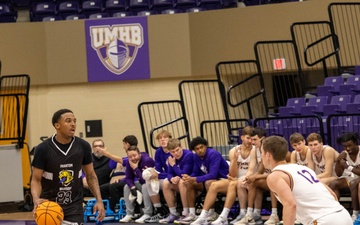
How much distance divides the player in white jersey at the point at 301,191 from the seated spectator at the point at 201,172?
21.6 feet

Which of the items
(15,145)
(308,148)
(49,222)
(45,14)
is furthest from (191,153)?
(45,14)

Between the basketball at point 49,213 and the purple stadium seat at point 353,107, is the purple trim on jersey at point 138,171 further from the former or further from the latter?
the basketball at point 49,213

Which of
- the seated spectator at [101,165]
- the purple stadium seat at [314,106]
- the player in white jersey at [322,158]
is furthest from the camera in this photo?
the seated spectator at [101,165]

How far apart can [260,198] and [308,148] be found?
1094mm

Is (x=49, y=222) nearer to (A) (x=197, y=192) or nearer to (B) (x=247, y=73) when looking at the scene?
(A) (x=197, y=192)

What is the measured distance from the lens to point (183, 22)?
19.9 meters

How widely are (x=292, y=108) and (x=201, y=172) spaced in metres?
2.77

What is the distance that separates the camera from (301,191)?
6664 millimetres

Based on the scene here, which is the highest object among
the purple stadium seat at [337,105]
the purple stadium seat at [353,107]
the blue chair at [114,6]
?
the blue chair at [114,6]

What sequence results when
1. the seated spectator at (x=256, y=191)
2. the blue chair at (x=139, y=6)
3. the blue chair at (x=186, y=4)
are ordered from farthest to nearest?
the blue chair at (x=139, y=6)
the blue chair at (x=186, y=4)
the seated spectator at (x=256, y=191)

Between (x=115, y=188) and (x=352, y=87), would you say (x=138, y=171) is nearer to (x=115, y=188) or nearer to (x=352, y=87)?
(x=115, y=188)

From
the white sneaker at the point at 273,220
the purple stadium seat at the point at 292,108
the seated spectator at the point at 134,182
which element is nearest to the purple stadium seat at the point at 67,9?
the purple stadium seat at the point at 292,108

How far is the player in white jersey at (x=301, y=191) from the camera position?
6574 mm

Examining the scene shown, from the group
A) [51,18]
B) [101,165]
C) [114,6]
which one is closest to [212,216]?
[101,165]
